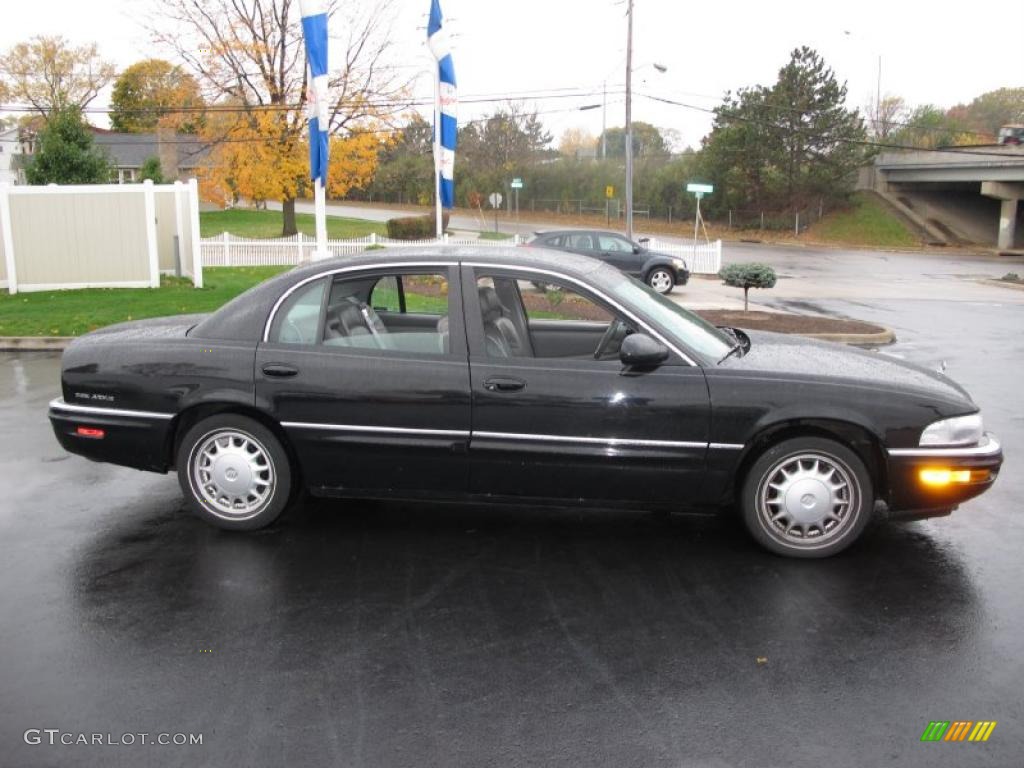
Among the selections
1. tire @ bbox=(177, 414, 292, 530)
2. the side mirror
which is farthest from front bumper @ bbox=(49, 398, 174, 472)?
the side mirror

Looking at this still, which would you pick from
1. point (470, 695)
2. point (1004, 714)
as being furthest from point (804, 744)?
A: point (470, 695)

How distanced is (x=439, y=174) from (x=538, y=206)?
185ft

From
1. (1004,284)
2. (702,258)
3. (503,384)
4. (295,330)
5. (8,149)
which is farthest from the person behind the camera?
(8,149)

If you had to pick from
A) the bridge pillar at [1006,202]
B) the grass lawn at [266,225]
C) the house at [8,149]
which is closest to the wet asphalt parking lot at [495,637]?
the grass lawn at [266,225]

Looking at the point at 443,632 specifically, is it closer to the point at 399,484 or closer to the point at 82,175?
the point at 399,484

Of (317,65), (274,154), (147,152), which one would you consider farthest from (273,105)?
(147,152)

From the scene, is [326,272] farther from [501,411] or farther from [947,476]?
[947,476]

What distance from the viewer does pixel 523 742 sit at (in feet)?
10.7

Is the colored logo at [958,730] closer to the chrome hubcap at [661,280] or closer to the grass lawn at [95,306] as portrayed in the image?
the grass lawn at [95,306]

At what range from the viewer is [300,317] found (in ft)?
17.2

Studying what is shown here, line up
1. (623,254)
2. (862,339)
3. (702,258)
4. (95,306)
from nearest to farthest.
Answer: (862,339) < (95,306) < (623,254) < (702,258)

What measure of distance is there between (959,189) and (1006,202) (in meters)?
8.33

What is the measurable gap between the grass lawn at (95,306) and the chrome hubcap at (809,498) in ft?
35.4

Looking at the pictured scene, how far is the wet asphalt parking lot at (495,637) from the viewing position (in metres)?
3.29
